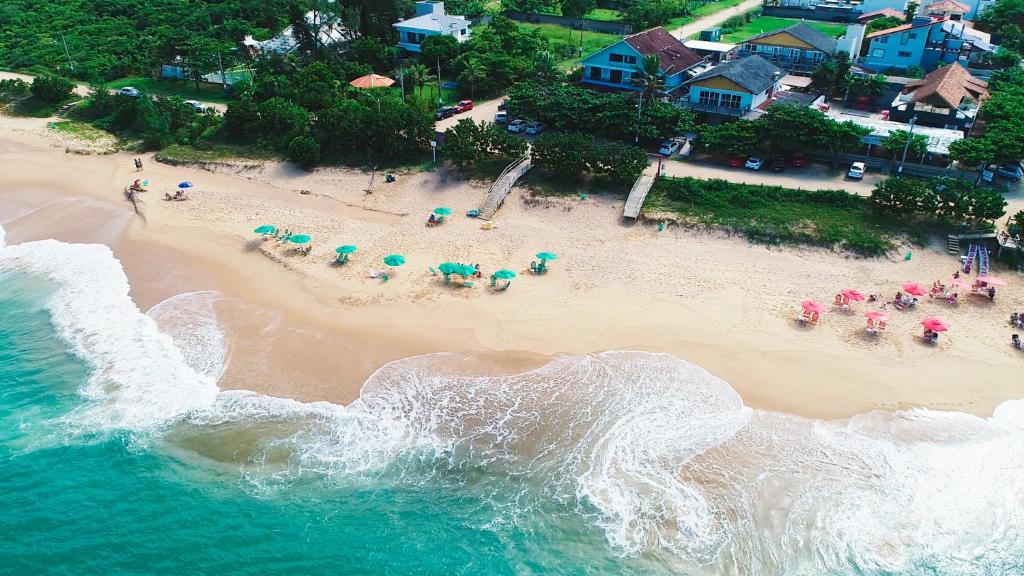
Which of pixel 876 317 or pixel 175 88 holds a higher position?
pixel 175 88

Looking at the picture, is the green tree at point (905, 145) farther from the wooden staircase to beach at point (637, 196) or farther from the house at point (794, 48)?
the house at point (794, 48)

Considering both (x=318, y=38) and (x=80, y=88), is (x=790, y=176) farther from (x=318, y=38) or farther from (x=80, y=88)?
(x=80, y=88)

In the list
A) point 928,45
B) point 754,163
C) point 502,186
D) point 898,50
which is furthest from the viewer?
point 898,50

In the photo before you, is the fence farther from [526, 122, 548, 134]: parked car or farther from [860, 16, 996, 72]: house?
[526, 122, 548, 134]: parked car

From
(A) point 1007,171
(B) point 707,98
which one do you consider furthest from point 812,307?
(B) point 707,98

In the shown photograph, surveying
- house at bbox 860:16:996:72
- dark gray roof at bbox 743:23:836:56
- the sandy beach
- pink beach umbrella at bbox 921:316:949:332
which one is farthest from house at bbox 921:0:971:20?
pink beach umbrella at bbox 921:316:949:332

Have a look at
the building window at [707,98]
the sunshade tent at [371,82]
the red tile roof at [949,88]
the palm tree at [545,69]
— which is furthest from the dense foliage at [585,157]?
the red tile roof at [949,88]
